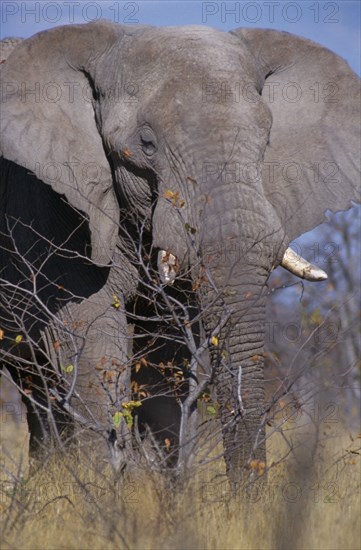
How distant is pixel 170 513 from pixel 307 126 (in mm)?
3212

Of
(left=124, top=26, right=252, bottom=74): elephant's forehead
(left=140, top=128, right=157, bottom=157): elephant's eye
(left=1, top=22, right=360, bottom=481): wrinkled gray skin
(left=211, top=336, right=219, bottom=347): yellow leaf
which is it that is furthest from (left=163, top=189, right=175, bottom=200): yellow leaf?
(left=124, top=26, right=252, bottom=74): elephant's forehead

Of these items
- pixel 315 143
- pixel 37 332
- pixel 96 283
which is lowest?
pixel 37 332

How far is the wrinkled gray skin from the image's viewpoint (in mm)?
5938

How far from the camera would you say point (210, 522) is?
15.9 ft

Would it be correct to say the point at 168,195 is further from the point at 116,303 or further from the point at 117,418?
the point at 117,418

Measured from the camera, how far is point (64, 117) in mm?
6836

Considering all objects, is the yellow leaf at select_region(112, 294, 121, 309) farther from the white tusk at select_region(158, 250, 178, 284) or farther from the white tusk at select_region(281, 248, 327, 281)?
the white tusk at select_region(281, 248, 327, 281)

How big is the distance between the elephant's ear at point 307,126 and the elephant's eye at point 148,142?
0.80 metres

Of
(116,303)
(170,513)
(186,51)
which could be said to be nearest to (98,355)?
(116,303)

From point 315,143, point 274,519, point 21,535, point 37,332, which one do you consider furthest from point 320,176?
point 21,535

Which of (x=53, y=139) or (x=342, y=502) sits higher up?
(x=53, y=139)

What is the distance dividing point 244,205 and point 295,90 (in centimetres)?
158

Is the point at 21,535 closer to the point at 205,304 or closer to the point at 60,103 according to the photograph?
the point at 205,304

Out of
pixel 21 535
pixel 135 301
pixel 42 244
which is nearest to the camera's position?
pixel 21 535
